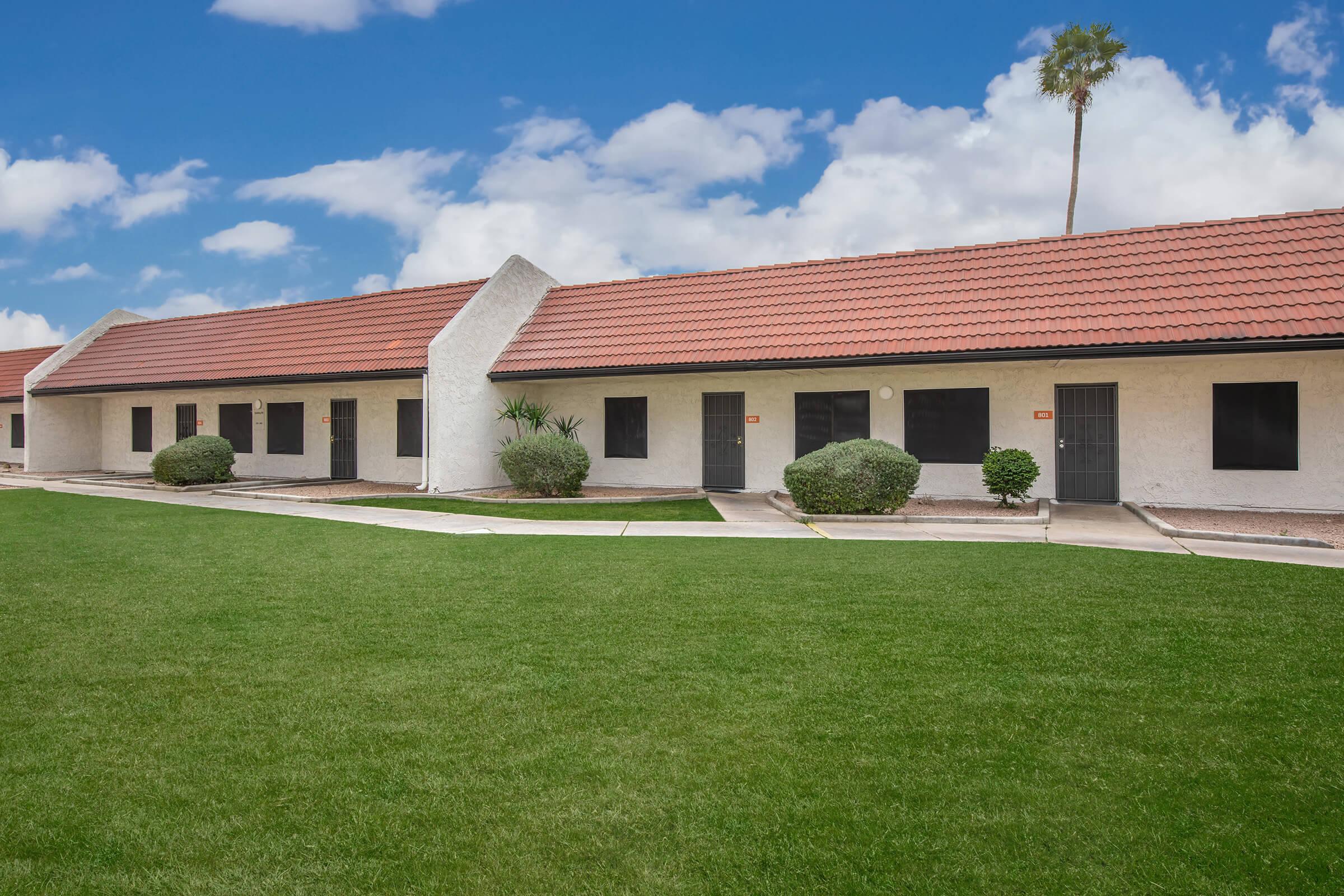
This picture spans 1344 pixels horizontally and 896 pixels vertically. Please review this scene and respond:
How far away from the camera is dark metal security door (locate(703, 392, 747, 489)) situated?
1819 cm

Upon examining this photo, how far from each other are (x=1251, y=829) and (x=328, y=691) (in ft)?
15.5

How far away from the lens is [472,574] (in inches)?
333

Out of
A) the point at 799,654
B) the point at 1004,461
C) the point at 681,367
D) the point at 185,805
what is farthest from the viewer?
the point at 681,367

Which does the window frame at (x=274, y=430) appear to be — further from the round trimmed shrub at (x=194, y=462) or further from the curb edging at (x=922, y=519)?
the curb edging at (x=922, y=519)

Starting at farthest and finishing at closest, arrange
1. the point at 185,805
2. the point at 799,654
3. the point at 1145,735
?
the point at 799,654 → the point at 1145,735 → the point at 185,805

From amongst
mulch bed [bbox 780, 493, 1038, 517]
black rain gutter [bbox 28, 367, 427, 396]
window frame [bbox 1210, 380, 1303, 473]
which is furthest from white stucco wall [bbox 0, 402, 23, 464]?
A: window frame [bbox 1210, 380, 1303, 473]

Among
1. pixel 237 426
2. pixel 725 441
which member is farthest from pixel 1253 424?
pixel 237 426

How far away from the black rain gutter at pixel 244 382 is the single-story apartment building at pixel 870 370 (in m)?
0.11

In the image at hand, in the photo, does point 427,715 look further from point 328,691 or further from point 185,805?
point 185,805

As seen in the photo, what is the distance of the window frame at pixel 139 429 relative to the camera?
26.0 meters

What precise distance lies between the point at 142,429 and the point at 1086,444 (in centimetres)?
2835

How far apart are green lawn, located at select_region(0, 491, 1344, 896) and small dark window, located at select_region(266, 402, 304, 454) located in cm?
1574

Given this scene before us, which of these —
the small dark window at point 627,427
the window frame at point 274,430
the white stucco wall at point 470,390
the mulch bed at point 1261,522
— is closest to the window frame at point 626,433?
the small dark window at point 627,427

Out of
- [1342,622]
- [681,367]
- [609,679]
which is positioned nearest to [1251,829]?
[609,679]
